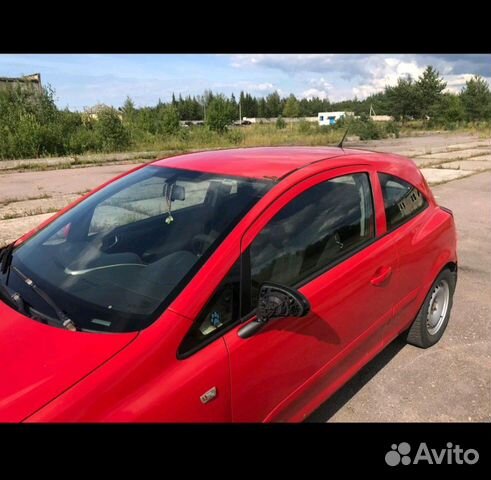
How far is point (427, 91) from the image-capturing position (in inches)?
2156

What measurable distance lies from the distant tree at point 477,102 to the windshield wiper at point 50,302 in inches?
2431

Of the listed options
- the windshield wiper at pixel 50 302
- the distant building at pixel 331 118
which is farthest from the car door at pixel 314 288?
the distant building at pixel 331 118

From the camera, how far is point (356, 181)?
2.80 metres

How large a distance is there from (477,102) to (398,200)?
204 feet

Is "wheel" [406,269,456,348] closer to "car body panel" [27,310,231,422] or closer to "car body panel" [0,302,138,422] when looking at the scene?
"car body panel" [27,310,231,422]

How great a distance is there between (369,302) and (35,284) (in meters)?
1.82

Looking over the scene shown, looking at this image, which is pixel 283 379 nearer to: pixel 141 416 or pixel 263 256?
pixel 263 256

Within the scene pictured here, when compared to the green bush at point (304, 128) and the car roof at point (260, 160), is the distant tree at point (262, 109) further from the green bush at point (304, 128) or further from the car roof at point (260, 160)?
the car roof at point (260, 160)

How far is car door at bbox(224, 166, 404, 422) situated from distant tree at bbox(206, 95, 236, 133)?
27.4 m

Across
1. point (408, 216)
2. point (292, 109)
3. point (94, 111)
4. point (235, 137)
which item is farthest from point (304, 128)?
point (292, 109)

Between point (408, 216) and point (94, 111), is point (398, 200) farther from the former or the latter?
point (94, 111)

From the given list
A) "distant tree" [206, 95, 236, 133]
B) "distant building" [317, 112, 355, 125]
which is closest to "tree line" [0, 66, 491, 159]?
"distant tree" [206, 95, 236, 133]
